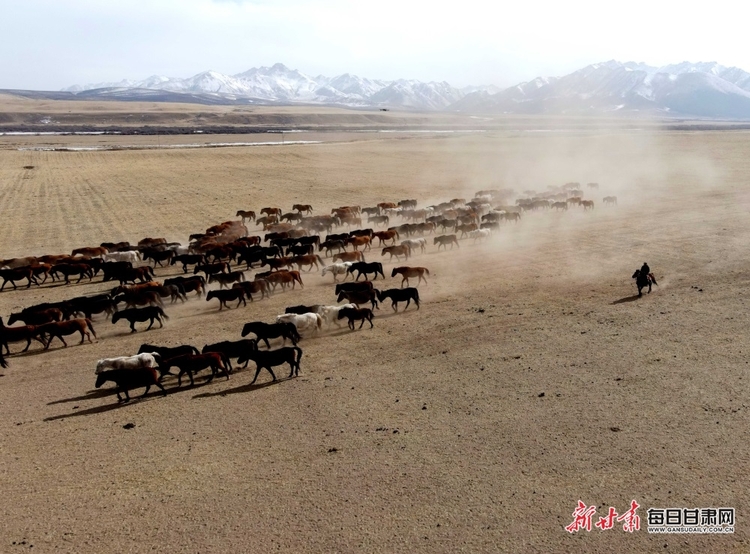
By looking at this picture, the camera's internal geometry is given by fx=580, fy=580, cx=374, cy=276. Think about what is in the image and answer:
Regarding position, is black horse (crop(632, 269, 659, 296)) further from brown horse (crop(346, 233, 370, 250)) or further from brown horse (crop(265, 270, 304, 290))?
brown horse (crop(346, 233, 370, 250))

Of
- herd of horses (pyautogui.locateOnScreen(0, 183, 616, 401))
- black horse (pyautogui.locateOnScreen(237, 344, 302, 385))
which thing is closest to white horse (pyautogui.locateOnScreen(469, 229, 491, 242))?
herd of horses (pyautogui.locateOnScreen(0, 183, 616, 401))

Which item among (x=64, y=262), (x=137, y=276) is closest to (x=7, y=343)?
(x=137, y=276)

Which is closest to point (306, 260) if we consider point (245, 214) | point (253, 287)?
point (253, 287)

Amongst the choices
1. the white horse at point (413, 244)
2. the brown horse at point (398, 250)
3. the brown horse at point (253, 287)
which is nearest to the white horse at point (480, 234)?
the white horse at point (413, 244)

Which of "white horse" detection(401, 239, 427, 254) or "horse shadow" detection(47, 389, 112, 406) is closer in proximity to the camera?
"horse shadow" detection(47, 389, 112, 406)

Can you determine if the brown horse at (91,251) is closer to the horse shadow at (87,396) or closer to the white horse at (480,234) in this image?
the horse shadow at (87,396)

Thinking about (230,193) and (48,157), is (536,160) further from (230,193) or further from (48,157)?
(48,157)

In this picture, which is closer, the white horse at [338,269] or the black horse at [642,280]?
the black horse at [642,280]
